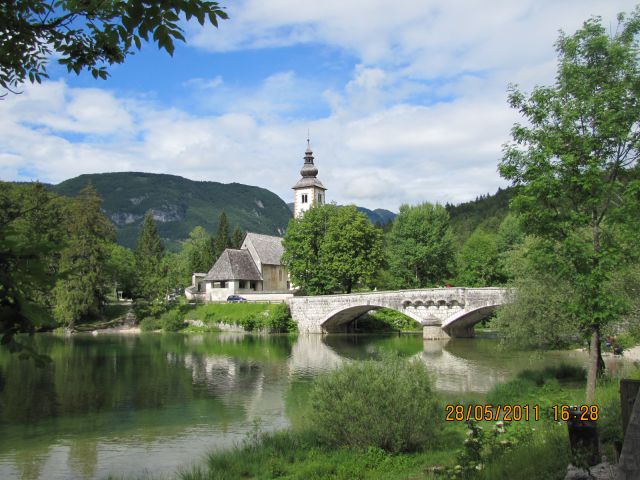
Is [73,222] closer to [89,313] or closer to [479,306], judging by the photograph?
Result: [89,313]

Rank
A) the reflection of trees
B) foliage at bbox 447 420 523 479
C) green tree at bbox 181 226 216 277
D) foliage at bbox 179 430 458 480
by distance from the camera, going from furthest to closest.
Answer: green tree at bbox 181 226 216 277 → the reflection of trees → foliage at bbox 179 430 458 480 → foliage at bbox 447 420 523 479

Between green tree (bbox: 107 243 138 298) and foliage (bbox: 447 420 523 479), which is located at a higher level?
green tree (bbox: 107 243 138 298)

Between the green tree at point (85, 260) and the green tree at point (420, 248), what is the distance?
29018mm

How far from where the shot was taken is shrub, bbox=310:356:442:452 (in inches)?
416

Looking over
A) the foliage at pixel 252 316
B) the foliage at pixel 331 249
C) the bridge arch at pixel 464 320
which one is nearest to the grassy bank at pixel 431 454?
the bridge arch at pixel 464 320

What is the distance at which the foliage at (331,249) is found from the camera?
168 ft

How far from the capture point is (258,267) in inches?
2544

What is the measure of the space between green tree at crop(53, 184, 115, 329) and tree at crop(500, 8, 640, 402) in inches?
1749

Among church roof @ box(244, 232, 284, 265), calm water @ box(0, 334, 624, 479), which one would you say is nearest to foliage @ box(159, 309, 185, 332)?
church roof @ box(244, 232, 284, 265)

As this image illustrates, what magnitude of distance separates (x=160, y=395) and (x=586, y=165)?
16641 millimetres

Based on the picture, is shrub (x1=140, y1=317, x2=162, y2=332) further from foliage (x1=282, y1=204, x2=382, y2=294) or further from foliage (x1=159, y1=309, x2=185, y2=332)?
foliage (x1=282, y1=204, x2=382, y2=294)

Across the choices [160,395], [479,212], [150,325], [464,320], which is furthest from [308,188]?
[479,212]

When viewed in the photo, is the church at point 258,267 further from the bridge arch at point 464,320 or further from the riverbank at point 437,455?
the riverbank at point 437,455

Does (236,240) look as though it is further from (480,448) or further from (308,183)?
(480,448)
